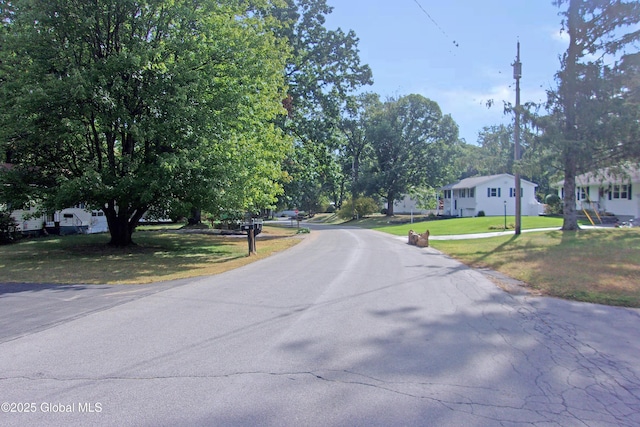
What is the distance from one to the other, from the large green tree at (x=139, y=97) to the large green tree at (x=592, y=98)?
14014 mm

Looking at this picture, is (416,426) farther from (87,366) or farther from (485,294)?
(485,294)

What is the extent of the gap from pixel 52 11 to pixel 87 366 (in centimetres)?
1495

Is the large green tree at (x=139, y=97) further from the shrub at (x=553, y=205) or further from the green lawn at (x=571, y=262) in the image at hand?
the shrub at (x=553, y=205)

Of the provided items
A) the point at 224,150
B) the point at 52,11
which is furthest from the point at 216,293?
the point at 52,11

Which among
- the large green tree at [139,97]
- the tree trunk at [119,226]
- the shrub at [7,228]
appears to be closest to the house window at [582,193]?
the large green tree at [139,97]

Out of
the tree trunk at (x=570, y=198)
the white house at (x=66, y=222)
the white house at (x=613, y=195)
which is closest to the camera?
the tree trunk at (x=570, y=198)

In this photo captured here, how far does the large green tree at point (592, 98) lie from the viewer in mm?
19234

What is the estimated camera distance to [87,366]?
4918 mm

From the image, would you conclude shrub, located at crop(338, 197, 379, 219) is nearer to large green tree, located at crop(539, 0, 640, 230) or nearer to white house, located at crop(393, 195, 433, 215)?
white house, located at crop(393, 195, 433, 215)

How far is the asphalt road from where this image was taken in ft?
12.5

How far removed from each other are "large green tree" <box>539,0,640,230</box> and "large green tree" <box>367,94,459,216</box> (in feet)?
117

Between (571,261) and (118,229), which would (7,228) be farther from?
(571,261)

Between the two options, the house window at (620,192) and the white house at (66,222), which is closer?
the white house at (66,222)

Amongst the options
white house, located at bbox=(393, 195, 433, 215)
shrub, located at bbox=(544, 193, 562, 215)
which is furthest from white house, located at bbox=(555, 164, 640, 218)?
white house, located at bbox=(393, 195, 433, 215)
